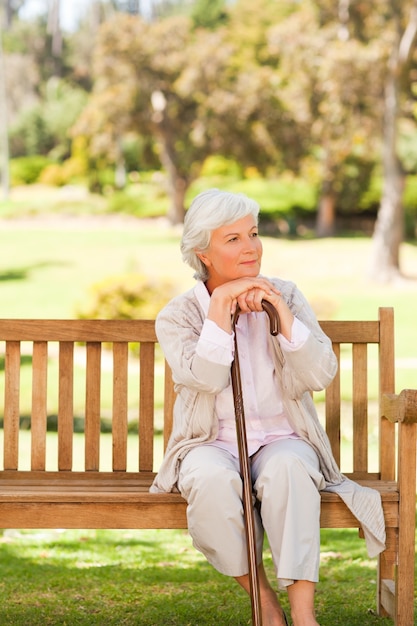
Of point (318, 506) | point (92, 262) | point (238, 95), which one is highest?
point (238, 95)

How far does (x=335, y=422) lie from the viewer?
324 cm

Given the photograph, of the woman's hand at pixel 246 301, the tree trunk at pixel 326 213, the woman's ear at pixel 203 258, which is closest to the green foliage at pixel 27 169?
the tree trunk at pixel 326 213

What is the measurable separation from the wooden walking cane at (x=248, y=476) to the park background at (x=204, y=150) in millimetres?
6243

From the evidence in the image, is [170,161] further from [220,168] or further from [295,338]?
[295,338]

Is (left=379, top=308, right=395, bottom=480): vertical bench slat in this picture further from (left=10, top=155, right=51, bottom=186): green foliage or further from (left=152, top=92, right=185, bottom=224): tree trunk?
(left=10, top=155, right=51, bottom=186): green foliage

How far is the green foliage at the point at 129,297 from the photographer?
10359 mm

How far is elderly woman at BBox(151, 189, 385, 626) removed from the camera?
257 centimetres

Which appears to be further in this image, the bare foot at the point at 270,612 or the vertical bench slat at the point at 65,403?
the vertical bench slat at the point at 65,403

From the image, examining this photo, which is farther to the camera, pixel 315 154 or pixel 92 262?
pixel 315 154

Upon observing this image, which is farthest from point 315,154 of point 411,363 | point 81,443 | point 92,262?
point 81,443

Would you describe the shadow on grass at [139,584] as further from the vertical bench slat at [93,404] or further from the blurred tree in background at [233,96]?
the blurred tree in background at [233,96]

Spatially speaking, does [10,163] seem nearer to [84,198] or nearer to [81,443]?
[84,198]

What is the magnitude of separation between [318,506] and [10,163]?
29.7 meters

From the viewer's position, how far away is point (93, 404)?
329 centimetres
